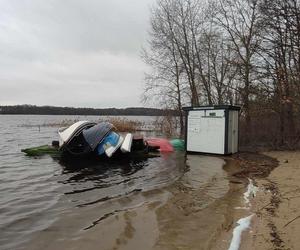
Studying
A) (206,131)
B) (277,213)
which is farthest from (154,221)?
(206,131)

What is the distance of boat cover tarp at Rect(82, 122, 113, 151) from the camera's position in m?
17.0

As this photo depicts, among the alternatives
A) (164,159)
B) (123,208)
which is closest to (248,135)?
(164,159)

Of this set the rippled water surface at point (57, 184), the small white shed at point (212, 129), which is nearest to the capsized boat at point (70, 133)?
the rippled water surface at point (57, 184)

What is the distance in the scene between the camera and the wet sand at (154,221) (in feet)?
20.2

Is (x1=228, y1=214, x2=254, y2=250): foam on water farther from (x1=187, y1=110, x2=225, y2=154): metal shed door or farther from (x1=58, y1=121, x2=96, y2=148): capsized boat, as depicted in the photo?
(x1=58, y1=121, x2=96, y2=148): capsized boat

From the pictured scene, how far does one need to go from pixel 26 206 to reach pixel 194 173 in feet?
18.9

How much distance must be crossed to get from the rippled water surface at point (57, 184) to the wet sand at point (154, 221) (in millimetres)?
454

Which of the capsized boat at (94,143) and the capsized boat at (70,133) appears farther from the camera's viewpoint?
the capsized boat at (70,133)

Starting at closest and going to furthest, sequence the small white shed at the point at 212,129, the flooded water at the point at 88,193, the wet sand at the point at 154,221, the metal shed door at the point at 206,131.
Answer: the wet sand at the point at 154,221 < the flooded water at the point at 88,193 < the small white shed at the point at 212,129 < the metal shed door at the point at 206,131

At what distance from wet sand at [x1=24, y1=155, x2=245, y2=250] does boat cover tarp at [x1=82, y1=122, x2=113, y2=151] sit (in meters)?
6.80

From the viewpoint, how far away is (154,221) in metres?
7.34

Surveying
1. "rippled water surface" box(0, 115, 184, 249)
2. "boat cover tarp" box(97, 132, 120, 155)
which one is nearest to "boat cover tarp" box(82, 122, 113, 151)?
"boat cover tarp" box(97, 132, 120, 155)

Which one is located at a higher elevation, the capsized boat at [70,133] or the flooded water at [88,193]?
the capsized boat at [70,133]

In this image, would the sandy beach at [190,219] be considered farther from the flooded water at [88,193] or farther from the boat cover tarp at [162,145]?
the boat cover tarp at [162,145]
